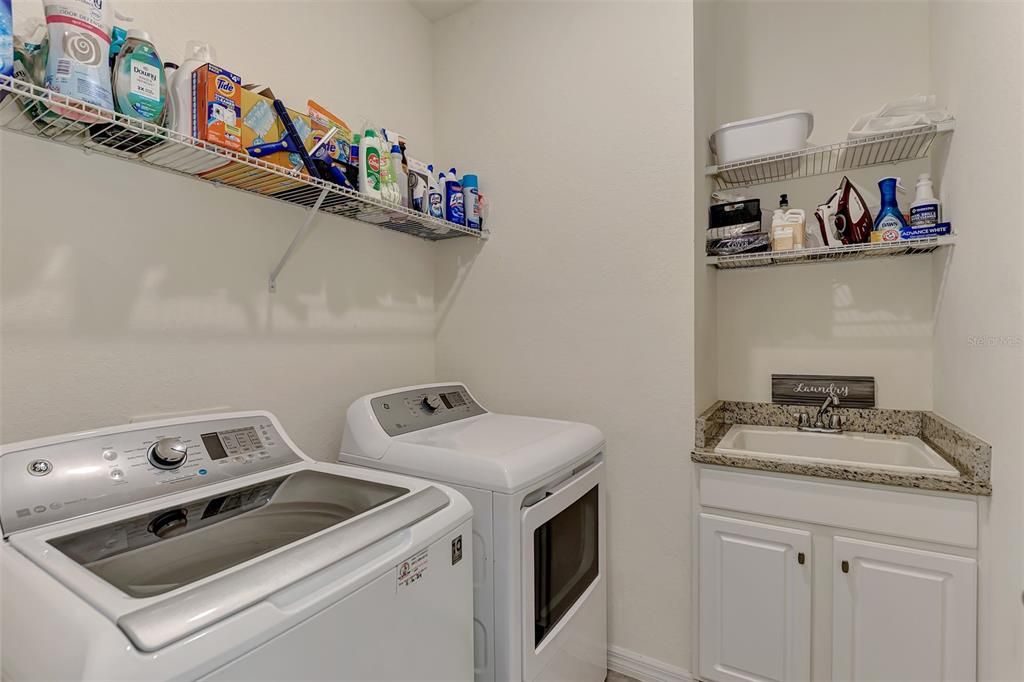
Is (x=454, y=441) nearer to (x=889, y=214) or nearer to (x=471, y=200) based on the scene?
(x=471, y=200)

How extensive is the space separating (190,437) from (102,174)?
70 cm

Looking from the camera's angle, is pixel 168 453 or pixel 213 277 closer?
pixel 168 453

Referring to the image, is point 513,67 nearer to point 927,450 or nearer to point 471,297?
point 471,297

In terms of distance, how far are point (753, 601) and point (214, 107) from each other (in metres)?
2.16

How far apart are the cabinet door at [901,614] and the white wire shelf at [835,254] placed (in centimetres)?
97

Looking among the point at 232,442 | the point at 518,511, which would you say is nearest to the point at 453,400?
the point at 518,511

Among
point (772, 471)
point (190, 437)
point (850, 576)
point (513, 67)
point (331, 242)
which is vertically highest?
point (513, 67)

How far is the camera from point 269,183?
1.49m

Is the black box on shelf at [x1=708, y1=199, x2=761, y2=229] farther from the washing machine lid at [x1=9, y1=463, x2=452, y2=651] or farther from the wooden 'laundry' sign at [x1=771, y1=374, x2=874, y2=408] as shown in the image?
the washing machine lid at [x1=9, y1=463, x2=452, y2=651]

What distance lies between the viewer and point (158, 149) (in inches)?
48.6

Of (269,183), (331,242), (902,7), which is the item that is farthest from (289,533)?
(902,7)

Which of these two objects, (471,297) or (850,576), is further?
(471,297)

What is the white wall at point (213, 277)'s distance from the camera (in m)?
1.17

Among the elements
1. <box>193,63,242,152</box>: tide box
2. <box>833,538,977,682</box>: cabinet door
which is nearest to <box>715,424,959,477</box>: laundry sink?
<box>833,538,977,682</box>: cabinet door
